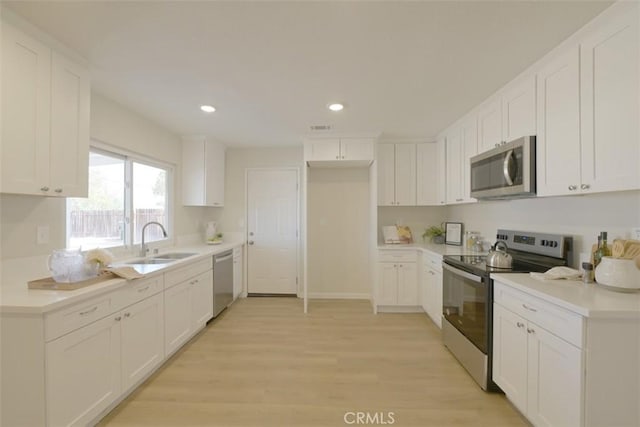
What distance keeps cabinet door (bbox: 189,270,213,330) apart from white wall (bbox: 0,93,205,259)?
0.96m

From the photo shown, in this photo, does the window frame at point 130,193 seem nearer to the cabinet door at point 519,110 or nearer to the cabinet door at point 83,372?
the cabinet door at point 83,372

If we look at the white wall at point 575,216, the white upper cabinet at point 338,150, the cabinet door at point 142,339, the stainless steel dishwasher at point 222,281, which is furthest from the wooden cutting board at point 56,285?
the white wall at point 575,216

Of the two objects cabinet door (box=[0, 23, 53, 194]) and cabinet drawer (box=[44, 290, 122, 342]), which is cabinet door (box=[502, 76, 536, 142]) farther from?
cabinet door (box=[0, 23, 53, 194])

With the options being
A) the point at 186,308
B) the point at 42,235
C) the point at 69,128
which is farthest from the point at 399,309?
the point at 69,128

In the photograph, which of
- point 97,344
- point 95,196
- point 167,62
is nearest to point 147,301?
point 97,344

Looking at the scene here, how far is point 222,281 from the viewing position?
3557 millimetres

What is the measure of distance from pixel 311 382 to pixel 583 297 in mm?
1867

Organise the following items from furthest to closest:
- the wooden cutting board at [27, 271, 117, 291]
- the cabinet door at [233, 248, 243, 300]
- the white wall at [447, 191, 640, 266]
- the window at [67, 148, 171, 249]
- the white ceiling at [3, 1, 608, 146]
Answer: the cabinet door at [233, 248, 243, 300] < the window at [67, 148, 171, 249] < the white wall at [447, 191, 640, 266] < the wooden cutting board at [27, 271, 117, 291] < the white ceiling at [3, 1, 608, 146]

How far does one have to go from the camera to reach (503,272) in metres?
2.00

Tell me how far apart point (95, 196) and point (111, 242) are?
49 cm

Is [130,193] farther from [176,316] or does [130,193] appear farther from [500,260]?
[500,260]

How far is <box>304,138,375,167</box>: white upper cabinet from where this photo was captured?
3.62 m

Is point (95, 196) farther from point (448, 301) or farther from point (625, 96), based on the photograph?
point (625, 96)

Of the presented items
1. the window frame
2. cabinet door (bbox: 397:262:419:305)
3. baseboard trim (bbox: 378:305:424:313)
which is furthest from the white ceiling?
baseboard trim (bbox: 378:305:424:313)
